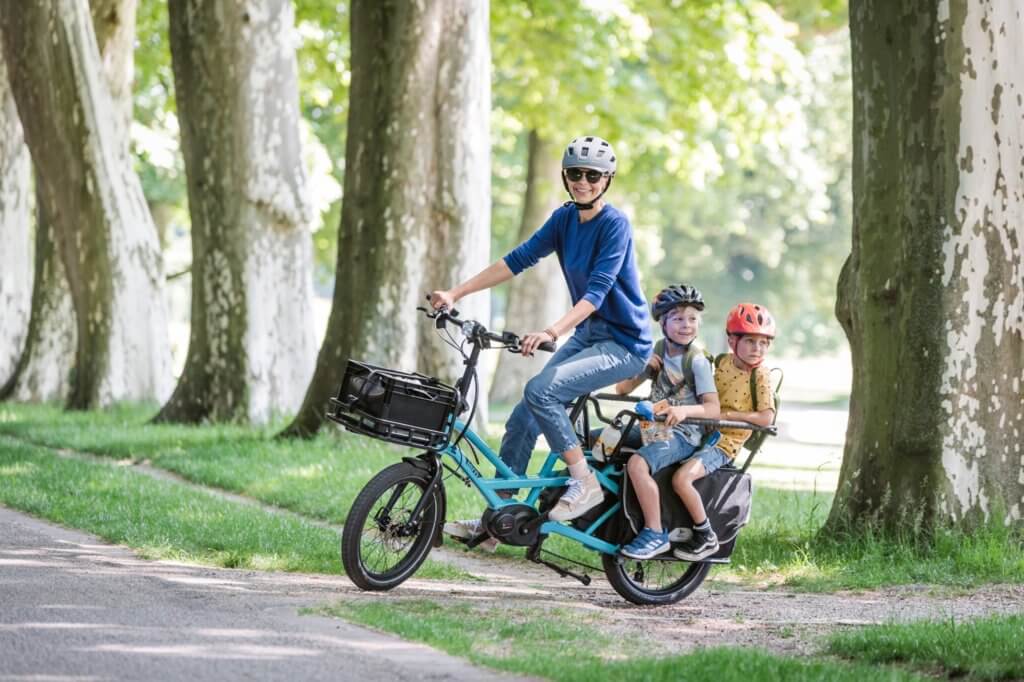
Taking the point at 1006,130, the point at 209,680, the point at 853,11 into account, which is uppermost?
the point at 853,11

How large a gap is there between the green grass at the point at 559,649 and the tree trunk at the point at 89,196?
524 inches

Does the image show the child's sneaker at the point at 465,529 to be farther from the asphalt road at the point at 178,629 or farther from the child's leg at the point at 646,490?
the child's leg at the point at 646,490

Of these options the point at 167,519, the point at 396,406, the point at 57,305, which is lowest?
the point at 167,519

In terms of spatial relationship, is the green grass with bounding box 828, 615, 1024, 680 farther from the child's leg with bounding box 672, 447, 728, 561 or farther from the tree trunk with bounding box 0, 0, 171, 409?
the tree trunk with bounding box 0, 0, 171, 409

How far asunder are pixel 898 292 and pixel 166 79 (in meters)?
23.1

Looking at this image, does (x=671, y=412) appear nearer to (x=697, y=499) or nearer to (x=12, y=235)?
(x=697, y=499)

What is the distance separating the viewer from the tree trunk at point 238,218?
17.4 metres

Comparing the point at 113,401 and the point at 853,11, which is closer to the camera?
the point at 853,11

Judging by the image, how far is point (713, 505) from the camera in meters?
8.24

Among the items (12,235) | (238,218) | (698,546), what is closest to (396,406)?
(698,546)

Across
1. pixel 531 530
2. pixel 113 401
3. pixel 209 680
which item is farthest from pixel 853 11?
pixel 113 401

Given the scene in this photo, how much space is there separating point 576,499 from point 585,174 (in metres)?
1.53

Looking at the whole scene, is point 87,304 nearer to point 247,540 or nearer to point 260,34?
point 260,34

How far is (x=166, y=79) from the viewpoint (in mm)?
30406
